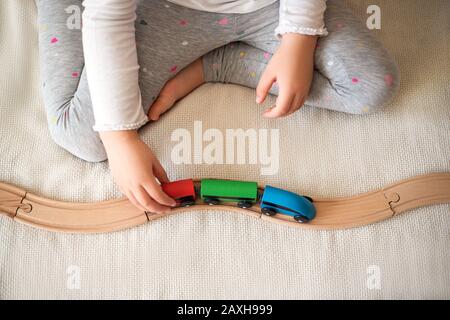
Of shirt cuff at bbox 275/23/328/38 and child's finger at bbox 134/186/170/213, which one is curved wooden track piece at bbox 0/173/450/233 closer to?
child's finger at bbox 134/186/170/213

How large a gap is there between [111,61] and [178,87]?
0.13m

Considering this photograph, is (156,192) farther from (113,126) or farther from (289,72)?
(289,72)

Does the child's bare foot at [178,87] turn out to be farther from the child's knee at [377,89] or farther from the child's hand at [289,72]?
the child's knee at [377,89]

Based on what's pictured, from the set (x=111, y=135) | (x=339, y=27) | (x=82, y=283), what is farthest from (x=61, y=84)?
(x=339, y=27)

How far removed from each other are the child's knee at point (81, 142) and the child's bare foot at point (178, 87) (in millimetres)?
92

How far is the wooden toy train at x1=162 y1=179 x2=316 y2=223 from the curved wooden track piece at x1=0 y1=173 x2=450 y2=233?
2cm

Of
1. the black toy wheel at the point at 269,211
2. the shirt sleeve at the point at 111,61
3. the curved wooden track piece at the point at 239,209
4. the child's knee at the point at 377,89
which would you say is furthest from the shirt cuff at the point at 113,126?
the child's knee at the point at 377,89

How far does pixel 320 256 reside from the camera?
2.19ft

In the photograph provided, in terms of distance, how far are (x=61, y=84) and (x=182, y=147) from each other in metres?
0.21

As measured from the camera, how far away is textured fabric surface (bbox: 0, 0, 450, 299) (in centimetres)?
66

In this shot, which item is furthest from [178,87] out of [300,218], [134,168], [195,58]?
[300,218]

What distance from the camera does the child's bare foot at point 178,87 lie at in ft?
2.34

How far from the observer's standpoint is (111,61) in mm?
621
